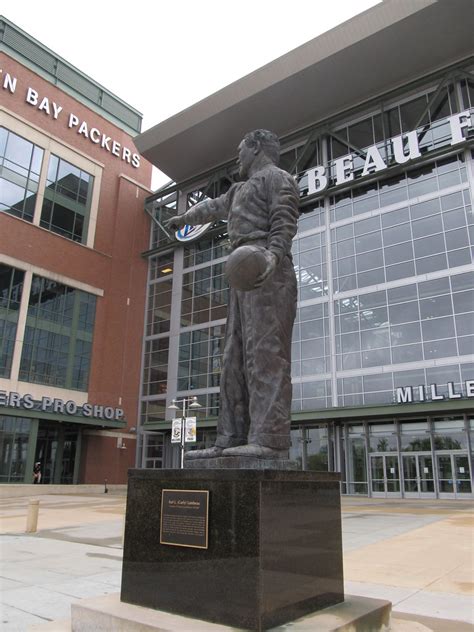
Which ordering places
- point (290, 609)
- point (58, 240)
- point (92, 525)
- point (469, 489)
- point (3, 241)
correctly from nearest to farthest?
point (290, 609) < point (92, 525) < point (469, 489) < point (3, 241) < point (58, 240)

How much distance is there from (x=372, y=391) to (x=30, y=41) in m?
33.0

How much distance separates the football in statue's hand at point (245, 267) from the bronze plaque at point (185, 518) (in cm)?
151

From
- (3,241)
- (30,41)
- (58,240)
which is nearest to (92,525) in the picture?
(3,241)

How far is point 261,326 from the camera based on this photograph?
4449 mm

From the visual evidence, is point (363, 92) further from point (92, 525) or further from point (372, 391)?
point (92, 525)

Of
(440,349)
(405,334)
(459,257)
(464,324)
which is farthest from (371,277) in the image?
(464,324)

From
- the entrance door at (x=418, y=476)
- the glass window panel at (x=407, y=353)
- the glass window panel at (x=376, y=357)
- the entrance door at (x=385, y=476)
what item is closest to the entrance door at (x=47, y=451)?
the entrance door at (x=385, y=476)

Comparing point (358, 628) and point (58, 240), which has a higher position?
point (58, 240)

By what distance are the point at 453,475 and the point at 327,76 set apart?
2329cm

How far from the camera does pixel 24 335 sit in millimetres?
32125

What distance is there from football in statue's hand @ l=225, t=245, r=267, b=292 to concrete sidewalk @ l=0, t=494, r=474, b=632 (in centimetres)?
228

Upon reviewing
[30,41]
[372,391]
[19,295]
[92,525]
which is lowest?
[92,525]

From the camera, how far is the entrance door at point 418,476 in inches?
1035

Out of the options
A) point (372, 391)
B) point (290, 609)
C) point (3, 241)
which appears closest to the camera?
point (290, 609)
